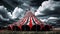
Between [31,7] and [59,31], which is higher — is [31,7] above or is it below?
above

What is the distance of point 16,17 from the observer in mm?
7812

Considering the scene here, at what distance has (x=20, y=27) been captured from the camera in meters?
7.75

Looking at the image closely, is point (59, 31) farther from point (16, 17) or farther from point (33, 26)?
point (16, 17)

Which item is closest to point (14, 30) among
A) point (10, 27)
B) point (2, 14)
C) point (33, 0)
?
point (10, 27)

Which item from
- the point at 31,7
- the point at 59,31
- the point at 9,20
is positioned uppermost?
the point at 31,7

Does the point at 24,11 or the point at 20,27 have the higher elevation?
the point at 24,11

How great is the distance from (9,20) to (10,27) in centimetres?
36

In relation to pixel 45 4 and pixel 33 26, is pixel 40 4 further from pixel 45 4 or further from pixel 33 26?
pixel 33 26

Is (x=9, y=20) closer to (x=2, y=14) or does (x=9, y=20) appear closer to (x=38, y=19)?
(x=2, y=14)

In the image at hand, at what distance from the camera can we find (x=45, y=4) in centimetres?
773

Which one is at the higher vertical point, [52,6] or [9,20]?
[52,6]

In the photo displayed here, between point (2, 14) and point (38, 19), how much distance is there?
1.69m

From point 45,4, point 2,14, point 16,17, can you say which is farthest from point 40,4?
point 2,14

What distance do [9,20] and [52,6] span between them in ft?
6.81
